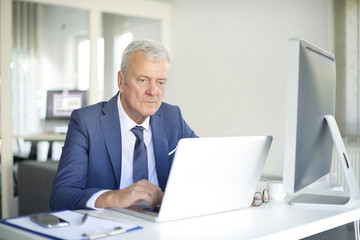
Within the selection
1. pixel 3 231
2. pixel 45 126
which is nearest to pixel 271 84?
pixel 45 126

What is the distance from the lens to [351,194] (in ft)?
5.47

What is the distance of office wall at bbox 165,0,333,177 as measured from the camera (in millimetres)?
5348

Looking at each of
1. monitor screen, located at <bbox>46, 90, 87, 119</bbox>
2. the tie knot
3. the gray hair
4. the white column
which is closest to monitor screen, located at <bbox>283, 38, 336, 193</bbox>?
the gray hair

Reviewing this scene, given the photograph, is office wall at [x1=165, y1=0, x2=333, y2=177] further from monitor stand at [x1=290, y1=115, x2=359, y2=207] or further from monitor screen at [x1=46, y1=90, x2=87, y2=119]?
monitor stand at [x1=290, y1=115, x2=359, y2=207]

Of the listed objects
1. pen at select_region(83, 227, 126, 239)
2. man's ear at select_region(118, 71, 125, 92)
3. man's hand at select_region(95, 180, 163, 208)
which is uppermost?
man's ear at select_region(118, 71, 125, 92)

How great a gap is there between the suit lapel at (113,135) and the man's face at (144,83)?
3.4 inches

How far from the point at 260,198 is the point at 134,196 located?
1.54 feet

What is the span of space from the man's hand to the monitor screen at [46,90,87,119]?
4.08m

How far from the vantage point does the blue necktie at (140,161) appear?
6.46 ft

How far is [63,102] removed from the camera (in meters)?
5.53

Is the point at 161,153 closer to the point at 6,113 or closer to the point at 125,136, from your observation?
the point at 125,136

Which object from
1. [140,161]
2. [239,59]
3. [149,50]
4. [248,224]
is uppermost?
[239,59]

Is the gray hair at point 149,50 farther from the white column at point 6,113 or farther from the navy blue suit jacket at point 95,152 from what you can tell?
the white column at point 6,113

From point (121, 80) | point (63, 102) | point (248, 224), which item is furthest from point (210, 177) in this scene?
point (63, 102)
